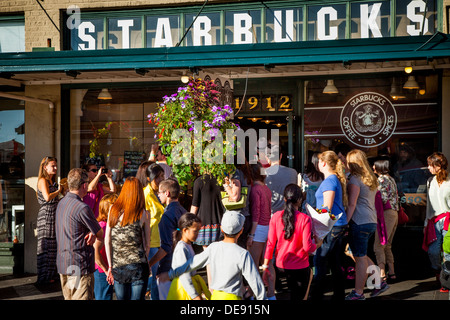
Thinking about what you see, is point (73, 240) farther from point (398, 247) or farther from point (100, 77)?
point (398, 247)

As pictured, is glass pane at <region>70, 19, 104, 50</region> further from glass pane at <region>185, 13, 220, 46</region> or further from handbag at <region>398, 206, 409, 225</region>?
handbag at <region>398, 206, 409, 225</region>

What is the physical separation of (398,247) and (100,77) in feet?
19.6

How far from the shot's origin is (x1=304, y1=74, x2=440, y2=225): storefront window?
884 cm

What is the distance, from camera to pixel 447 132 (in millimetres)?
8609

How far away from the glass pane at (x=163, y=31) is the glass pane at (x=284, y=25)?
1653mm

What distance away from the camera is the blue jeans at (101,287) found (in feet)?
20.0

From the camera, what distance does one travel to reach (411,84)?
893 cm

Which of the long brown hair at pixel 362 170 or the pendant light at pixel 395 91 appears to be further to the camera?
the pendant light at pixel 395 91

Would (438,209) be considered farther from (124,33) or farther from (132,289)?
(124,33)

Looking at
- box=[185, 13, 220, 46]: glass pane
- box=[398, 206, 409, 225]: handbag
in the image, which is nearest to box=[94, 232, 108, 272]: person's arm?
box=[185, 13, 220, 46]: glass pane

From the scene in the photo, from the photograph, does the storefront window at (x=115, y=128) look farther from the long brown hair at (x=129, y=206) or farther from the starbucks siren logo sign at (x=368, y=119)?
the long brown hair at (x=129, y=206)

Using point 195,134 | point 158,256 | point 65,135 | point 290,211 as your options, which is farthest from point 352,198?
point 65,135

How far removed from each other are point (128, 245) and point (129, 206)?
0.40 meters

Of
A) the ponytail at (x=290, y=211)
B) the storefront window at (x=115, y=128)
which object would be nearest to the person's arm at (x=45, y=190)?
the storefront window at (x=115, y=128)
